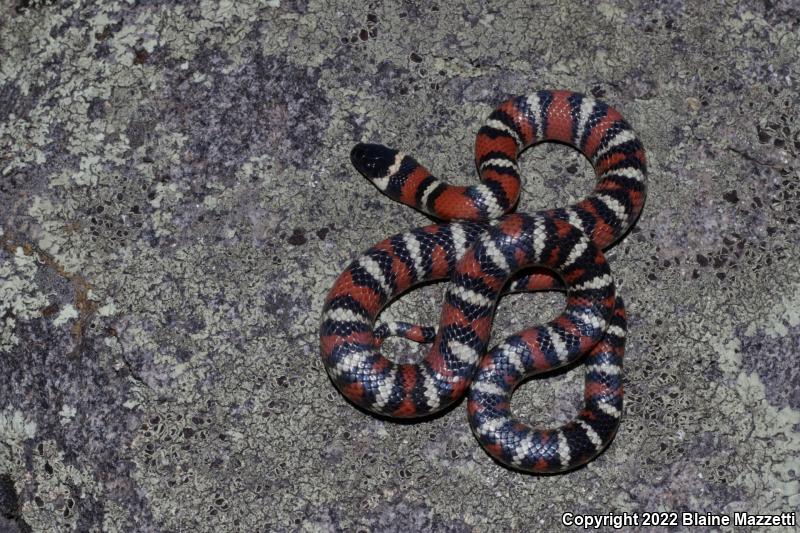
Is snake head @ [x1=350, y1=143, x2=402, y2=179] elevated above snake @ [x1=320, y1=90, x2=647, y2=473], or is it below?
above

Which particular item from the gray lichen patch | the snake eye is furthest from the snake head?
the gray lichen patch

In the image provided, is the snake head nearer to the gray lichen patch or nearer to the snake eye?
the snake eye

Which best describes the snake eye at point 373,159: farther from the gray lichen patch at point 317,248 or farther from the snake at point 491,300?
the gray lichen patch at point 317,248

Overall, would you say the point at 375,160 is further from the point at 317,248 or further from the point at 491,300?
the point at 491,300

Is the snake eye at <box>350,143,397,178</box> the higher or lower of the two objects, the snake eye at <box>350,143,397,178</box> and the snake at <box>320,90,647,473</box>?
the higher

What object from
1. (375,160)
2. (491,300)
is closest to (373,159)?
(375,160)

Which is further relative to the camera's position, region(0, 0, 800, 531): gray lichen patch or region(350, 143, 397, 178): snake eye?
region(350, 143, 397, 178): snake eye

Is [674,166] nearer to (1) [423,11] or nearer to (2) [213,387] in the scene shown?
(1) [423,11]

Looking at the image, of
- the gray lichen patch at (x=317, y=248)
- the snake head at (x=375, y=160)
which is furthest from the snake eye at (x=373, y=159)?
the gray lichen patch at (x=317, y=248)
